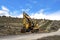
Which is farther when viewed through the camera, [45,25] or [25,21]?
[45,25]

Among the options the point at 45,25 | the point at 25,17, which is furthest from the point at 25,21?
the point at 45,25

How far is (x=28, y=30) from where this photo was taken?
49.5m

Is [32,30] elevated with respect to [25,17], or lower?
lower

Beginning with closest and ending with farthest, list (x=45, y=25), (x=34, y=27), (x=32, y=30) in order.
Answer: (x=32, y=30), (x=34, y=27), (x=45, y=25)

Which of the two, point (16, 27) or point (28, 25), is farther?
point (16, 27)

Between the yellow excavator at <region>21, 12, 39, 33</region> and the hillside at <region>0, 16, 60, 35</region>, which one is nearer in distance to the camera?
the hillside at <region>0, 16, 60, 35</region>

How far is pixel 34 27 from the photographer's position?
171 feet

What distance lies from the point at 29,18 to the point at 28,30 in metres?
3.58

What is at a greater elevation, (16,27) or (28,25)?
(28,25)

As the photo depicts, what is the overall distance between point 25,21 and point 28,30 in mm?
2768

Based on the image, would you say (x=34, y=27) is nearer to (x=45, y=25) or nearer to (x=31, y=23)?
(x=31, y=23)

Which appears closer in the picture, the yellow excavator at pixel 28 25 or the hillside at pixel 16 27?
the hillside at pixel 16 27

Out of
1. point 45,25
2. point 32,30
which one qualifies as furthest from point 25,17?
point 45,25

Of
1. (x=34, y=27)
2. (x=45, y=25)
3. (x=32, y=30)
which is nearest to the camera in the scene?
(x=32, y=30)
